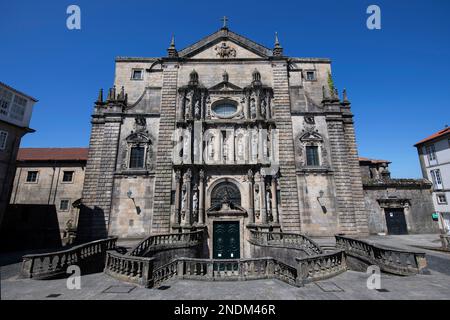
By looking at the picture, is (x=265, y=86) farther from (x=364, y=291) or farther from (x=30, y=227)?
(x=30, y=227)

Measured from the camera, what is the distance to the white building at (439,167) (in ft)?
77.2

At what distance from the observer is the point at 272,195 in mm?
18562

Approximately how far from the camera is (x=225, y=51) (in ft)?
75.6

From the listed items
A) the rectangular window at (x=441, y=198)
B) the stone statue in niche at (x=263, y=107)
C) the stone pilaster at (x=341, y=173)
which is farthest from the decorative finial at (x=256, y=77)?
the rectangular window at (x=441, y=198)

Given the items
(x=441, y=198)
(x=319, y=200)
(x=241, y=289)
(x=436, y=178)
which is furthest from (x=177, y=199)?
(x=436, y=178)

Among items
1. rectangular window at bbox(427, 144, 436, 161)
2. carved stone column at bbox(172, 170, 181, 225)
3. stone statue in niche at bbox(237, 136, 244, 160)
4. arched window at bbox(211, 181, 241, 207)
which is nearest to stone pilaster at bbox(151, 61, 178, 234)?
carved stone column at bbox(172, 170, 181, 225)

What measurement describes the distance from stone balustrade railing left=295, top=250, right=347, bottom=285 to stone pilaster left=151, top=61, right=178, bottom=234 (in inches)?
461

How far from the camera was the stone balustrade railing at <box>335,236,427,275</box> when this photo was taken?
9938 mm

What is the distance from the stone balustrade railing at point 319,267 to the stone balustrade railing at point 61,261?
1057 cm

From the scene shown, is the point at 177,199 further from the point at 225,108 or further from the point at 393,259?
the point at 393,259

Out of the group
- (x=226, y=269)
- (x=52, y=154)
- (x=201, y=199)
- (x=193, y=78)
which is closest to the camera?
(x=226, y=269)

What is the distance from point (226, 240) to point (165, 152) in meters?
9.01

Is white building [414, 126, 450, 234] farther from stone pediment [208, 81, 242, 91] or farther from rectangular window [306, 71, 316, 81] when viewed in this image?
stone pediment [208, 81, 242, 91]
